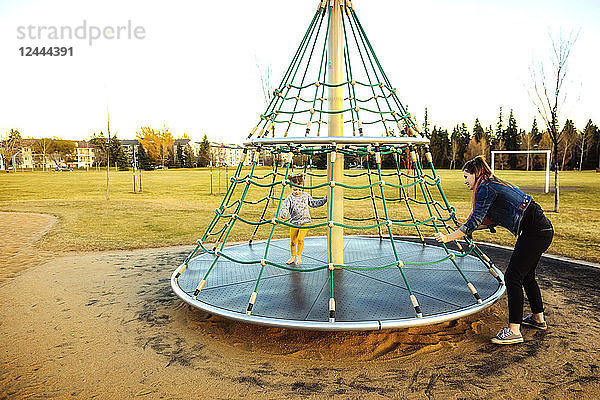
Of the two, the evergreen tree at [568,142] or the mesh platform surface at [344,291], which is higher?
the evergreen tree at [568,142]

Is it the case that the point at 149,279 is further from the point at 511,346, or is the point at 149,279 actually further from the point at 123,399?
the point at 511,346

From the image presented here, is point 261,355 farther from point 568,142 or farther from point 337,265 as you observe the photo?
point 568,142

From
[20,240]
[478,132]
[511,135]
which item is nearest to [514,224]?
[20,240]

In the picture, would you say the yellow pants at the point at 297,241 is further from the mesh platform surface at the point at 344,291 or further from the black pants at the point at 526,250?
the black pants at the point at 526,250

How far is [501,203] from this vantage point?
3.63 m

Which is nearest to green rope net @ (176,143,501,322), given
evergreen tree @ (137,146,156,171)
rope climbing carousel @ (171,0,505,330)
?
rope climbing carousel @ (171,0,505,330)

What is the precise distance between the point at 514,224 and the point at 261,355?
7.69ft

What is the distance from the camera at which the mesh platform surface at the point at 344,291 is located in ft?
12.1

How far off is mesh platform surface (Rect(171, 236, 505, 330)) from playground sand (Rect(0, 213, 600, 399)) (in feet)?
0.83

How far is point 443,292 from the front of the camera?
4395 mm

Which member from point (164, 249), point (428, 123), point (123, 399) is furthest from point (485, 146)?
point (123, 399)

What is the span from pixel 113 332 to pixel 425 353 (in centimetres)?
284

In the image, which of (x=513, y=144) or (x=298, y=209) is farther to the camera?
(x=513, y=144)

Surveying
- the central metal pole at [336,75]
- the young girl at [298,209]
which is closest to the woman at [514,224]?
the central metal pole at [336,75]
